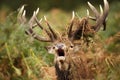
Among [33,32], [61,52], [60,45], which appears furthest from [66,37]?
[33,32]

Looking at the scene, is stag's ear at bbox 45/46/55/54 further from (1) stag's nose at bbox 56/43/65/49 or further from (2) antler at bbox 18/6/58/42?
(1) stag's nose at bbox 56/43/65/49

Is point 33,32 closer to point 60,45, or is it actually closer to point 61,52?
point 60,45

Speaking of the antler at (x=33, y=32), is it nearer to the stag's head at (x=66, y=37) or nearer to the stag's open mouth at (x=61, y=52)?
the stag's head at (x=66, y=37)

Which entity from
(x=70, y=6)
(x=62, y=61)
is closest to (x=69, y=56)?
(x=62, y=61)

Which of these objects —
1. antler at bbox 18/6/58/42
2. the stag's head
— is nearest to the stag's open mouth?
the stag's head

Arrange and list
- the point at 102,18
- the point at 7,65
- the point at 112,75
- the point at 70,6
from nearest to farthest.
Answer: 1. the point at 7,65
2. the point at 112,75
3. the point at 102,18
4. the point at 70,6

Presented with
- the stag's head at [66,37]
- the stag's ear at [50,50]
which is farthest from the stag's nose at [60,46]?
the stag's ear at [50,50]

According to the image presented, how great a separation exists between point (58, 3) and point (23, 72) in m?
17.1

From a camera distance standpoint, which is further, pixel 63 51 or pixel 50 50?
pixel 50 50

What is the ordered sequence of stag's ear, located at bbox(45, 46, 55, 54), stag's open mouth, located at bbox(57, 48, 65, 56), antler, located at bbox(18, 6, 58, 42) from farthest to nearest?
antler, located at bbox(18, 6, 58, 42) → stag's ear, located at bbox(45, 46, 55, 54) → stag's open mouth, located at bbox(57, 48, 65, 56)

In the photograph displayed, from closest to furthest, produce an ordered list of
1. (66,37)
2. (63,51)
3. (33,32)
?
1. (63,51)
2. (66,37)
3. (33,32)

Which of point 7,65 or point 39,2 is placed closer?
point 7,65

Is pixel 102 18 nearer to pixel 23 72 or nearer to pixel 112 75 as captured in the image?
pixel 112 75

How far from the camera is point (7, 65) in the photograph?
8.27 m
